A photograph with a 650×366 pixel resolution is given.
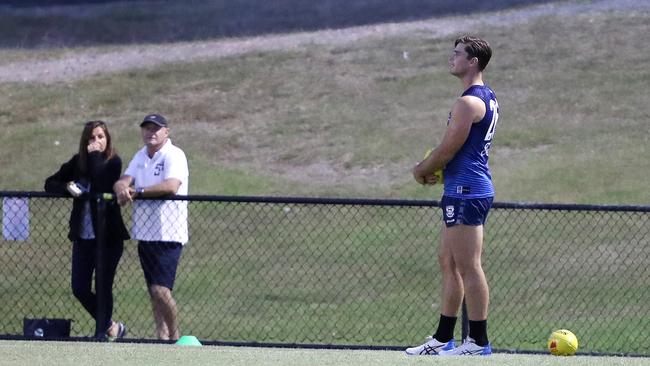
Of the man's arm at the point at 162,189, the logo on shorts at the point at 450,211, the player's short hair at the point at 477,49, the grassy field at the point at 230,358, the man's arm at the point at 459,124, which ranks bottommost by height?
the grassy field at the point at 230,358

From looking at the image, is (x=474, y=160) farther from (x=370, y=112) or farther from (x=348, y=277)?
(x=370, y=112)

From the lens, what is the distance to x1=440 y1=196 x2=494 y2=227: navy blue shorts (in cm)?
696

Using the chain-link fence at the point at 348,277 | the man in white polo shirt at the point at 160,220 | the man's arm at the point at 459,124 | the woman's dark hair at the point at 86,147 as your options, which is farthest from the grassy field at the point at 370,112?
the man's arm at the point at 459,124

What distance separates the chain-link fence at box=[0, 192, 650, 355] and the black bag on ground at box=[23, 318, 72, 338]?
664 millimetres

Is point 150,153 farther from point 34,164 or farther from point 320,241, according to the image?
point 34,164

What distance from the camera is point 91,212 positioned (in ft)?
29.5

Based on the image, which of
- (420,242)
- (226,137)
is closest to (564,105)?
(226,137)

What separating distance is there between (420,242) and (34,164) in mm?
6024

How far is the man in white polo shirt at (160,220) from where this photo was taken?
347 inches

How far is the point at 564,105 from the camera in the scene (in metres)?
18.5

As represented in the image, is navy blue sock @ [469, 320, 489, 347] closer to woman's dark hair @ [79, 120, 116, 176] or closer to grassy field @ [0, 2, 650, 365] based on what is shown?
grassy field @ [0, 2, 650, 365]

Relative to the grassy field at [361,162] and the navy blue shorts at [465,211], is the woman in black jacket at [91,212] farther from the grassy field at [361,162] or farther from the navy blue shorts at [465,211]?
the navy blue shorts at [465,211]

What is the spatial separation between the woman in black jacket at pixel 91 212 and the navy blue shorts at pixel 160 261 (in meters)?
0.25

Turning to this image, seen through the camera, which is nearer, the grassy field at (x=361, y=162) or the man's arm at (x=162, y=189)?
the man's arm at (x=162, y=189)
